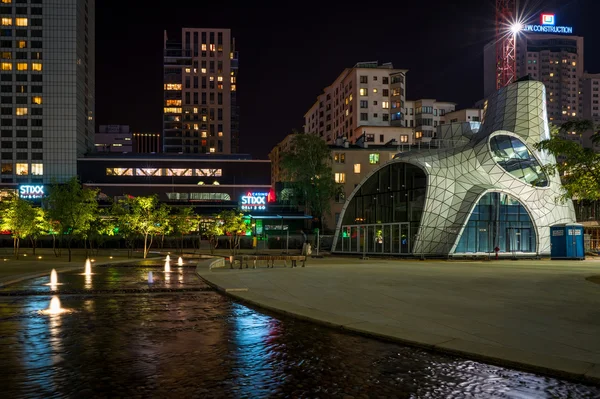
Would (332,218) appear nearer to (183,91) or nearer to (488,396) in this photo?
(488,396)

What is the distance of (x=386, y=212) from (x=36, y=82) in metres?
113

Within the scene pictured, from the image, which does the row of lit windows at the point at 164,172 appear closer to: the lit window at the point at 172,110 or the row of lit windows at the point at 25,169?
the row of lit windows at the point at 25,169

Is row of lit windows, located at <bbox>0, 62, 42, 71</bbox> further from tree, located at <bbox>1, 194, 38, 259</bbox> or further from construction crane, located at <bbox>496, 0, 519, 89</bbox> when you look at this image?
construction crane, located at <bbox>496, 0, 519, 89</bbox>

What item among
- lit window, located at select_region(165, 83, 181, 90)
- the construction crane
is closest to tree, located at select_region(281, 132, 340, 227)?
the construction crane

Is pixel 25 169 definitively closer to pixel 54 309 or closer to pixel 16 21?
pixel 16 21

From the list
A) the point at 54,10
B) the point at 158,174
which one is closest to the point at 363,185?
the point at 158,174

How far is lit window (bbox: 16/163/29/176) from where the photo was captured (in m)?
135

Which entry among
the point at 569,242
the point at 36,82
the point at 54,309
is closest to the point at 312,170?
the point at 569,242

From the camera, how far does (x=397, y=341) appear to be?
37.2 feet

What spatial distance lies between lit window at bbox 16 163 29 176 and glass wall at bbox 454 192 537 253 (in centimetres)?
11732

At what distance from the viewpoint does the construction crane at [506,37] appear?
110 meters

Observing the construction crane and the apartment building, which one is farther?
the apartment building

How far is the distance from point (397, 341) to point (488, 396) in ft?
11.6

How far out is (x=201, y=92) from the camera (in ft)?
615
